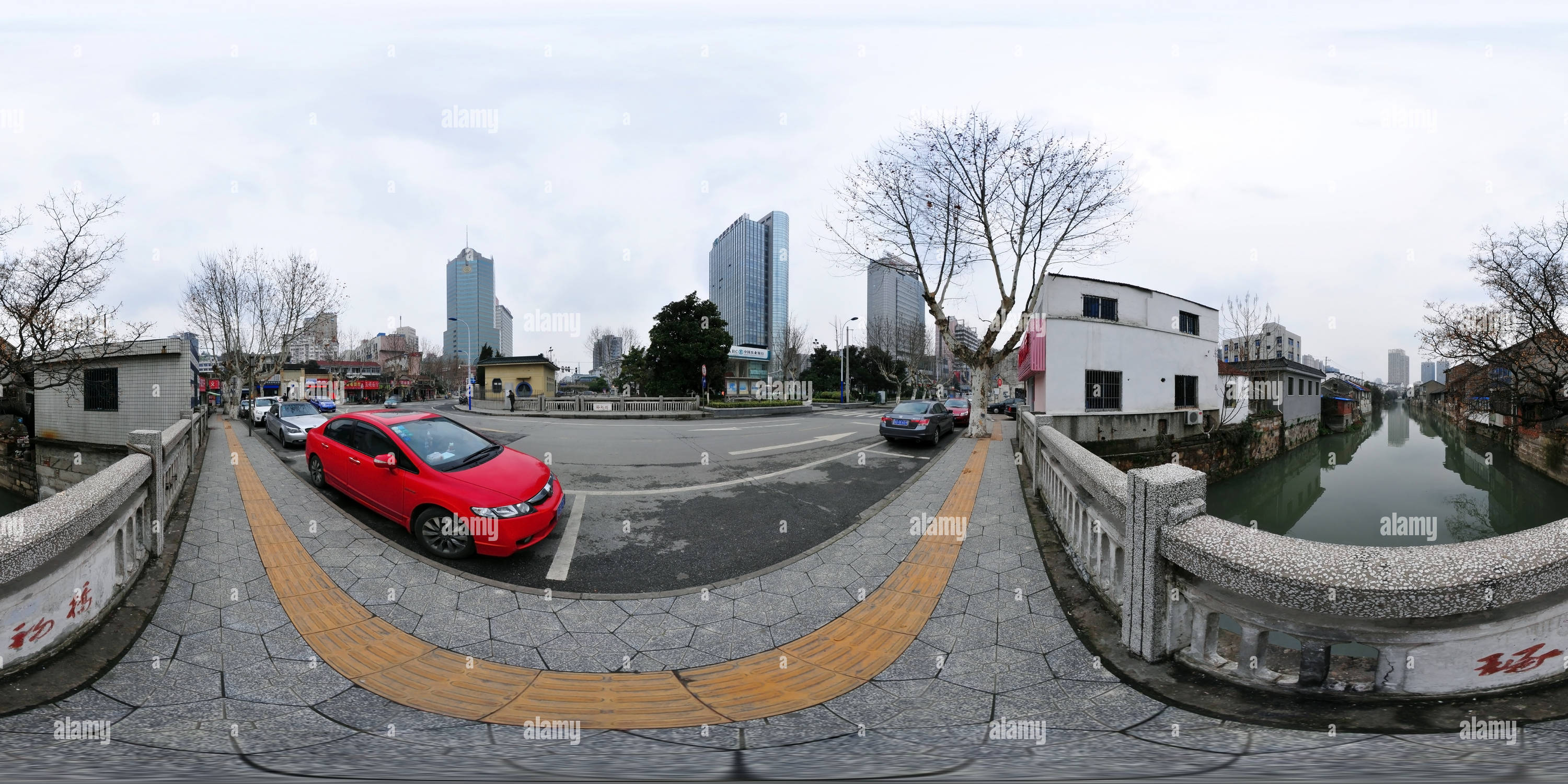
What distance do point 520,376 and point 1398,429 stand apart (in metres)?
69.4

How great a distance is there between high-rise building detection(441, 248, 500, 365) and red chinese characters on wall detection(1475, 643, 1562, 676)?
59.4 m

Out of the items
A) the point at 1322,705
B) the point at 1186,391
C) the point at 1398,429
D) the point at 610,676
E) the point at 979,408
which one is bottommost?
the point at 1398,429

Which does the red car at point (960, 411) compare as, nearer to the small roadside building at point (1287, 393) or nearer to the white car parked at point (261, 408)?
the small roadside building at point (1287, 393)

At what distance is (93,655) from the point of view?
2.87 m

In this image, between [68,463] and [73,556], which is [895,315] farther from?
[73,556]

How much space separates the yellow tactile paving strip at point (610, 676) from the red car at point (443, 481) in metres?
0.91

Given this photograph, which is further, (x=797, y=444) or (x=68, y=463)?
(x=68, y=463)

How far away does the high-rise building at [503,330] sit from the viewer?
66.9 m

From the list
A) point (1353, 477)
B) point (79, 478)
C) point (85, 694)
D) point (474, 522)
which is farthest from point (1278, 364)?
point (79, 478)

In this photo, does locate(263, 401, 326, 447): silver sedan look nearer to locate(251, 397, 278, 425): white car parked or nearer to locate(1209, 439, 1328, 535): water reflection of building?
locate(251, 397, 278, 425): white car parked

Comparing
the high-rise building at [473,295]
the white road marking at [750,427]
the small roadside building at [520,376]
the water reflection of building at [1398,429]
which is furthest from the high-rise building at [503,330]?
the water reflection of building at [1398,429]

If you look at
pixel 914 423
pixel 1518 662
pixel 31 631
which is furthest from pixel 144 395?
pixel 1518 662

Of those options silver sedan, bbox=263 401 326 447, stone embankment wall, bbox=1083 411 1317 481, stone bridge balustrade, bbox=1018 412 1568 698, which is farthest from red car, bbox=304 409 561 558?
stone embankment wall, bbox=1083 411 1317 481

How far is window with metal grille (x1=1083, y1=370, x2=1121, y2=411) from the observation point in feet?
55.0
